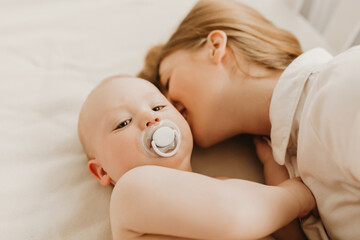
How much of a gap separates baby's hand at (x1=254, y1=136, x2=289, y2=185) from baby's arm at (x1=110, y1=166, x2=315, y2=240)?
7.9 inches

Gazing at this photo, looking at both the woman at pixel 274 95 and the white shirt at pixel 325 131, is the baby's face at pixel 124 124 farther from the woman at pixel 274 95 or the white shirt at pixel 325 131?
the white shirt at pixel 325 131

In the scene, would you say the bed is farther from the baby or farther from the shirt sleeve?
the shirt sleeve

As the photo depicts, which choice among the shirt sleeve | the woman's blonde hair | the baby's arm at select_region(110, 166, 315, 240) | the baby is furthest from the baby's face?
the shirt sleeve

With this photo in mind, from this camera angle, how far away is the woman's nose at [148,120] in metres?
0.80

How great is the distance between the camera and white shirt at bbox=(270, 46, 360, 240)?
0.67 meters

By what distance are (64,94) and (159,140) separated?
0.52m

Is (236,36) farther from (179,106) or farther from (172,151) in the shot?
(172,151)

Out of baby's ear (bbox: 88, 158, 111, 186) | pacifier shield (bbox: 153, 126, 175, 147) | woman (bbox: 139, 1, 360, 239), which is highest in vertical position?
woman (bbox: 139, 1, 360, 239)

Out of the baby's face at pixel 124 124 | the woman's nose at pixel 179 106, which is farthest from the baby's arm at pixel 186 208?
the woman's nose at pixel 179 106

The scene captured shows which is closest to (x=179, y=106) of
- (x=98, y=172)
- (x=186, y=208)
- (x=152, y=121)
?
Result: (x=152, y=121)

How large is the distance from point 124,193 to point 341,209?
0.49m

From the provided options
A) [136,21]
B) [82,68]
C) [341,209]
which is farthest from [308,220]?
[136,21]

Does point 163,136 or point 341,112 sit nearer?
point 341,112

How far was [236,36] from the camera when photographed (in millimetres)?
977
